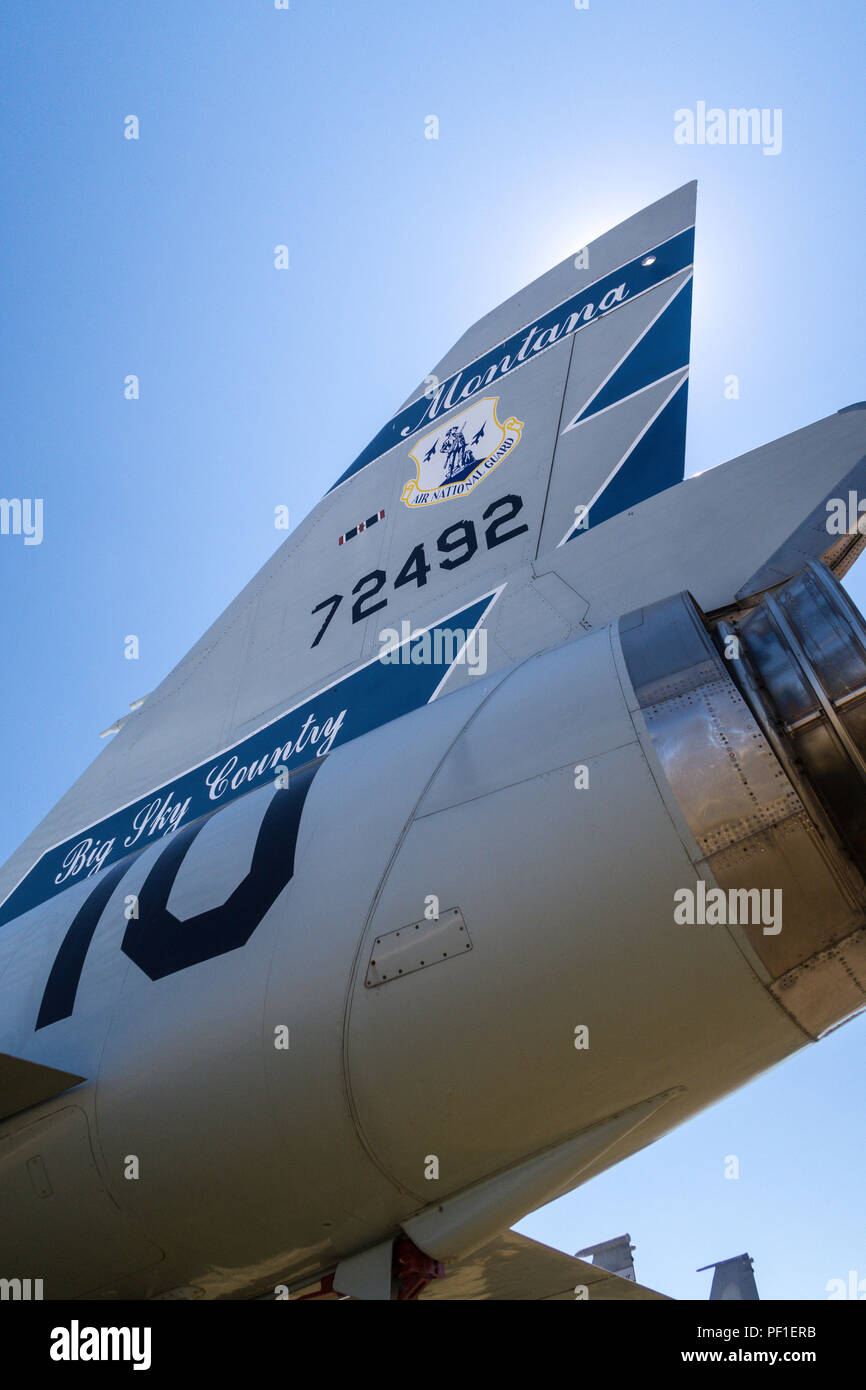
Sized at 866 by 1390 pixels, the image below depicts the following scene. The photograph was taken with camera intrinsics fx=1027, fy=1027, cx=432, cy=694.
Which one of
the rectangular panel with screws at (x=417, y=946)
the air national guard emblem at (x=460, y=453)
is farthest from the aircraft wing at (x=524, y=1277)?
the air national guard emblem at (x=460, y=453)

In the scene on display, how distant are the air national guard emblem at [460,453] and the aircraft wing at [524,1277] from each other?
3785 mm

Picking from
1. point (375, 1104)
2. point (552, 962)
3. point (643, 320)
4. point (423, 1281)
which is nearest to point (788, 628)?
point (552, 962)

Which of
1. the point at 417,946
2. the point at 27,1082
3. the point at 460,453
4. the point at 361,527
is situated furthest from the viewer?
the point at 361,527

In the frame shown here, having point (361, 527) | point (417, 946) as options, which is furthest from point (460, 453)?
point (417, 946)

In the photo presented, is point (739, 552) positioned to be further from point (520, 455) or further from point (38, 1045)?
point (38, 1045)

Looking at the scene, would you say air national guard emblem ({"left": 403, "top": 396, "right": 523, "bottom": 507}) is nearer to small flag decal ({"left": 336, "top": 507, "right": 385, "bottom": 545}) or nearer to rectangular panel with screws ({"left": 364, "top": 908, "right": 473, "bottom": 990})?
small flag decal ({"left": 336, "top": 507, "right": 385, "bottom": 545})

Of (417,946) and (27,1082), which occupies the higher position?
(27,1082)

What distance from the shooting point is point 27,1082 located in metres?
3.53

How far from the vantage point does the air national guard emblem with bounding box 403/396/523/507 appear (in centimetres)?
568

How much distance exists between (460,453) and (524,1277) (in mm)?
4292

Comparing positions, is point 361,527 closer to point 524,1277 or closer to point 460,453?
point 460,453

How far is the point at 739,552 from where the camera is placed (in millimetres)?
3828

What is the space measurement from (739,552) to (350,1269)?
285 cm
